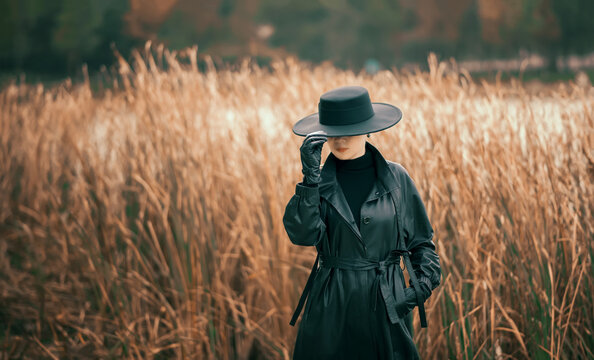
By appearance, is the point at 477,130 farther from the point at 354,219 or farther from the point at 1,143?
the point at 1,143

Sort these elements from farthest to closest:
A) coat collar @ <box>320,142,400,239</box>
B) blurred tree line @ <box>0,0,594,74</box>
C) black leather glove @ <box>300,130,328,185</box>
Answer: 1. blurred tree line @ <box>0,0,594,74</box>
2. coat collar @ <box>320,142,400,239</box>
3. black leather glove @ <box>300,130,328,185</box>

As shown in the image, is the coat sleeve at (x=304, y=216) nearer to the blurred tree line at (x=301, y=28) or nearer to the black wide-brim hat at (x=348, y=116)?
the black wide-brim hat at (x=348, y=116)

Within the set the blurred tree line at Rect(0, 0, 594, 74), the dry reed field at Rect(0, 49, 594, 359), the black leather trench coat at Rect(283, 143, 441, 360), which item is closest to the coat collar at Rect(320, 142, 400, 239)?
the black leather trench coat at Rect(283, 143, 441, 360)

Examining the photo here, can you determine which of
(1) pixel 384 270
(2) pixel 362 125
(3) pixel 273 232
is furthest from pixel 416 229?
(3) pixel 273 232

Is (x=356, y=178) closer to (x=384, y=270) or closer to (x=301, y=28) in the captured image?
(x=384, y=270)

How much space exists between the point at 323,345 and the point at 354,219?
12.8 inches

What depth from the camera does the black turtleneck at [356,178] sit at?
1412 mm

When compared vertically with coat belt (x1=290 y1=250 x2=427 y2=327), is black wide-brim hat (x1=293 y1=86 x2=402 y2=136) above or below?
above

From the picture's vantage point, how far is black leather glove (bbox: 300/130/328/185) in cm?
126

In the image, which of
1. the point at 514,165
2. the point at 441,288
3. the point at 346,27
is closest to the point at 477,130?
the point at 514,165

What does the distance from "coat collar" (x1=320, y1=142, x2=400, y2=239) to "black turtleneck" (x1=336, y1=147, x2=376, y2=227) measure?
0.02 meters

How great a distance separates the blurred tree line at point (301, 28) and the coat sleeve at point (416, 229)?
49.4 ft

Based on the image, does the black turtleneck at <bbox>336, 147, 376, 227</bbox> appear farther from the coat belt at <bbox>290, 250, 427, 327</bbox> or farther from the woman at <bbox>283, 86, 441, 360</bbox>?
the coat belt at <bbox>290, 250, 427, 327</bbox>

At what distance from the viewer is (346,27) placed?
19875 mm
